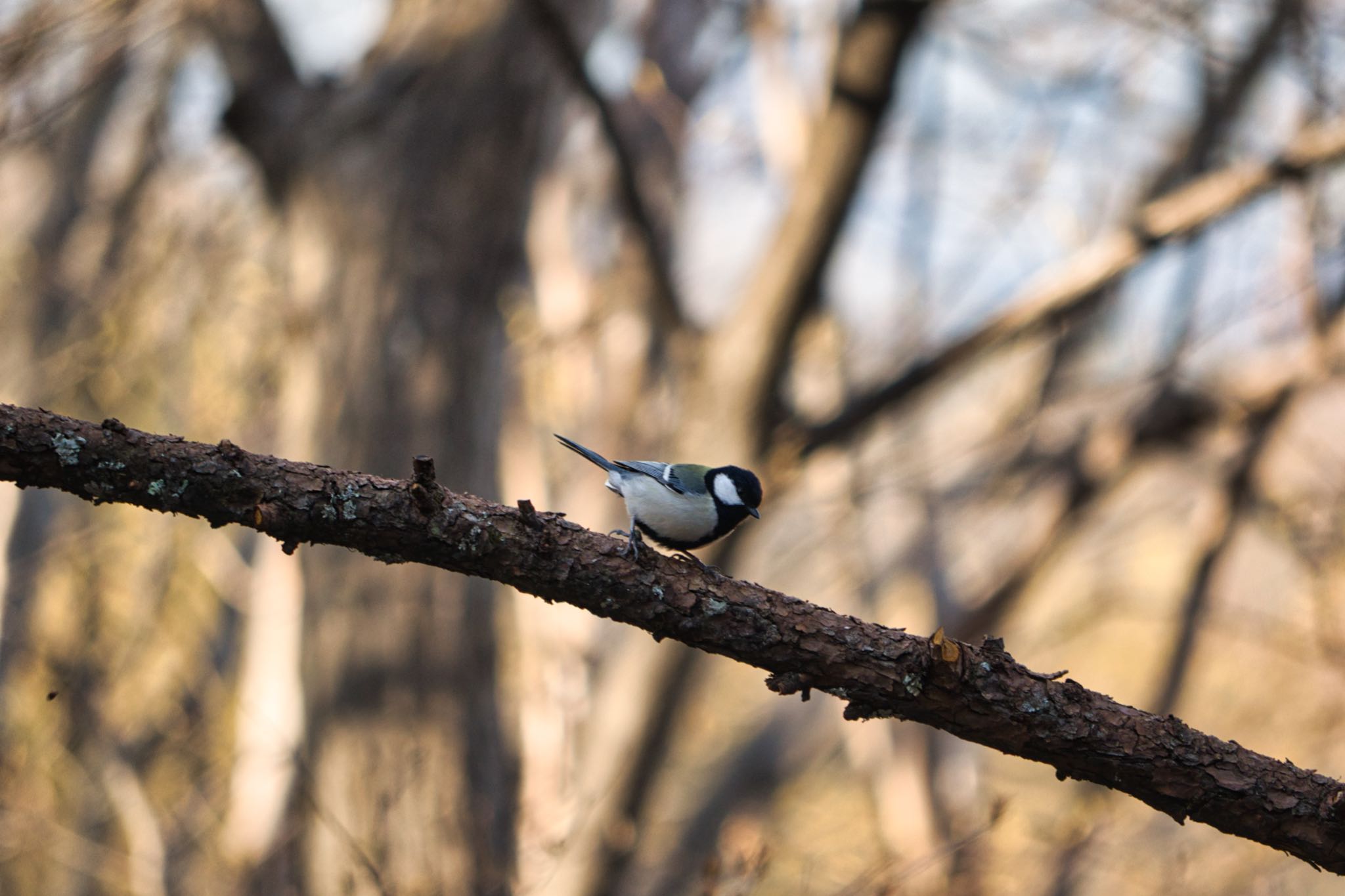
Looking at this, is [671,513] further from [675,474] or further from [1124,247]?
[1124,247]

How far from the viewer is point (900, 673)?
2146mm

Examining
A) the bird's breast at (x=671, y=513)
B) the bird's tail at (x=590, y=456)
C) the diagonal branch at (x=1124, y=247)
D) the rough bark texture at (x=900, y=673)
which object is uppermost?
the diagonal branch at (x=1124, y=247)

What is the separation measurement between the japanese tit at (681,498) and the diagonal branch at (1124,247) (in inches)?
42.2

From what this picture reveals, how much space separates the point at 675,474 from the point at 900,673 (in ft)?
4.12

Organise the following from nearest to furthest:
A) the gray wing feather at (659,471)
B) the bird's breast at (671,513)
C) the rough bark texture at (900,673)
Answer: the rough bark texture at (900,673) < the bird's breast at (671,513) < the gray wing feather at (659,471)

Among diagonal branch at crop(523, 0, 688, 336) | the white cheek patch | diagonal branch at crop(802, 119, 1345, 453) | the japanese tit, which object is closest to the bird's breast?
the japanese tit

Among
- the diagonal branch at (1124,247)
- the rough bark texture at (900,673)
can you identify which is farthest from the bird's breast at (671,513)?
the diagonal branch at (1124,247)

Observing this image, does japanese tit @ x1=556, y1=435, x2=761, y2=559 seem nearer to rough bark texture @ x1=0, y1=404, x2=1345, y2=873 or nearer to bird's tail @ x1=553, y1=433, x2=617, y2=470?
bird's tail @ x1=553, y1=433, x2=617, y2=470

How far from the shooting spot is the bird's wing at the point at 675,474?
317cm

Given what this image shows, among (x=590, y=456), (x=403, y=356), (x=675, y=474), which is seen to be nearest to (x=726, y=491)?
(x=675, y=474)

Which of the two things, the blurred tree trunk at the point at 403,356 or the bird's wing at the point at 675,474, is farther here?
the blurred tree trunk at the point at 403,356

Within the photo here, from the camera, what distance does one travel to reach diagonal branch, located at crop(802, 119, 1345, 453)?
398 centimetres

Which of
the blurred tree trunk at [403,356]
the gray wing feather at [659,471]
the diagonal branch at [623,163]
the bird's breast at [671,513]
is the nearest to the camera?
the bird's breast at [671,513]

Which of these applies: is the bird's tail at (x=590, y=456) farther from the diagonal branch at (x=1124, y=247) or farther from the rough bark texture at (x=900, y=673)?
the diagonal branch at (x=1124, y=247)
